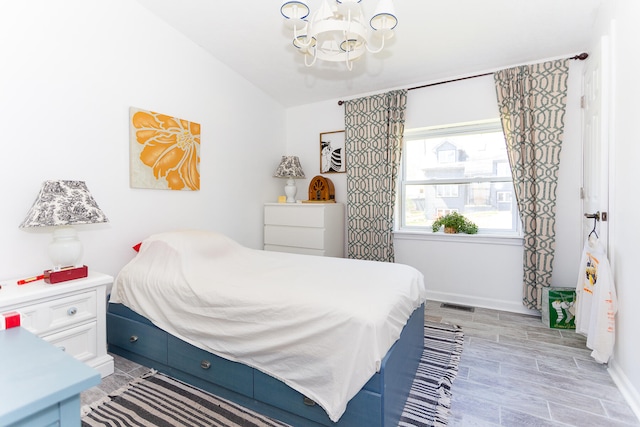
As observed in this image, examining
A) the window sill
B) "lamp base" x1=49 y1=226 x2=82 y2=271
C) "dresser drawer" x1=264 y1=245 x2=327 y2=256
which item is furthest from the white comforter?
the window sill

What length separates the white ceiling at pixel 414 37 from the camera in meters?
2.45

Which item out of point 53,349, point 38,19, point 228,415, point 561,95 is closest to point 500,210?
point 561,95

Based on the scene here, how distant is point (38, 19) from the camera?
2055 mm

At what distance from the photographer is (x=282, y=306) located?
5.27 ft

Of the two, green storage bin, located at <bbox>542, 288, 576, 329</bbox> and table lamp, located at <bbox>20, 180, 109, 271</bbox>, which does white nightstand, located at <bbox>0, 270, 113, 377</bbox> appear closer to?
table lamp, located at <bbox>20, 180, 109, 271</bbox>

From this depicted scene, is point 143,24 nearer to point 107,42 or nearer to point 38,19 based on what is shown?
point 107,42

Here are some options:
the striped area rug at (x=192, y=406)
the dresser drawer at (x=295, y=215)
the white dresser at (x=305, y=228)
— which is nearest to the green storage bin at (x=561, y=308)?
the striped area rug at (x=192, y=406)

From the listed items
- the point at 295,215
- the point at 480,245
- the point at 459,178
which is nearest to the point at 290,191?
the point at 295,215

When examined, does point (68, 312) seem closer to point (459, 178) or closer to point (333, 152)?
point (333, 152)

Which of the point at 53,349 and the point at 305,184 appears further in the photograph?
the point at 305,184

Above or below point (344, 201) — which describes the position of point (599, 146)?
above

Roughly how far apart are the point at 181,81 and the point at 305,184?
1.93 metres

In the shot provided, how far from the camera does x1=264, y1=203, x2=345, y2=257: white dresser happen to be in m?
3.59

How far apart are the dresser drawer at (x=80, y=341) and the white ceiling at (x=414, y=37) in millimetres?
2538
